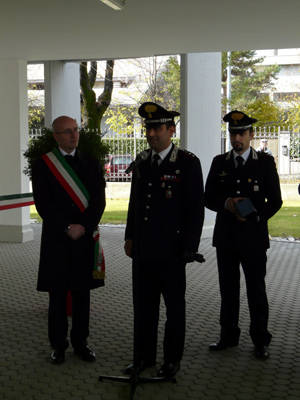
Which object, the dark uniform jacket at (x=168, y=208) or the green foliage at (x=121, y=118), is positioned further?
the green foliage at (x=121, y=118)

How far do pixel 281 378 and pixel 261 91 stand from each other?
31.7 m

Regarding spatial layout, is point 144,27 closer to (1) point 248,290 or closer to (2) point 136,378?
(1) point 248,290

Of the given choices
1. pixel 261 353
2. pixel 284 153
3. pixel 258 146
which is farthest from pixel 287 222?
pixel 261 353

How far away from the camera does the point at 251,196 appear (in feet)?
15.9

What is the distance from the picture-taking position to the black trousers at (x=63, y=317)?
4.70 m

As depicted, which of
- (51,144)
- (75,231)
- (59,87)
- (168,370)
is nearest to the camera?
(168,370)

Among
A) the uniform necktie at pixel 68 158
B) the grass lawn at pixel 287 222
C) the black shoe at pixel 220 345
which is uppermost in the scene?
the uniform necktie at pixel 68 158

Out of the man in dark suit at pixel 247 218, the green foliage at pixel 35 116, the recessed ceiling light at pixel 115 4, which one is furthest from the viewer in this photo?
the green foliage at pixel 35 116

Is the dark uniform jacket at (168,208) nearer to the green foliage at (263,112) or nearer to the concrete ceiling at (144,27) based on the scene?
the concrete ceiling at (144,27)

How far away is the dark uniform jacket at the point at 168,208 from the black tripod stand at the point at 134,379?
30.9 inches

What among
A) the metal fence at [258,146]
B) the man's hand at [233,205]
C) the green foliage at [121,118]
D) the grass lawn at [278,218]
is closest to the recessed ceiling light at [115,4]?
the man's hand at [233,205]

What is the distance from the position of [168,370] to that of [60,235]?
1.22 meters

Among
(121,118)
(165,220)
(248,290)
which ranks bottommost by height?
(248,290)

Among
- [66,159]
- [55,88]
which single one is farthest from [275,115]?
[66,159]
